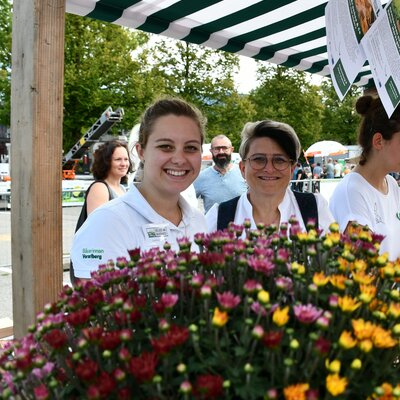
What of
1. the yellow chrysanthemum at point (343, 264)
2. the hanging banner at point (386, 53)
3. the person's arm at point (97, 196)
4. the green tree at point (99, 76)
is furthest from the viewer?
the green tree at point (99, 76)

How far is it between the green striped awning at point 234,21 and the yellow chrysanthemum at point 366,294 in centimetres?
283

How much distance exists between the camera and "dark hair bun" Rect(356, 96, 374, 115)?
279 cm

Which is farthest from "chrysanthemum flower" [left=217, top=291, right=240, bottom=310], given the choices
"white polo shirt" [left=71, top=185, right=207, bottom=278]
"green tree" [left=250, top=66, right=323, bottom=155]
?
"green tree" [left=250, top=66, right=323, bottom=155]

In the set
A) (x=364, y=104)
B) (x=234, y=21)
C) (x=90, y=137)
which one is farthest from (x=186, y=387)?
(x=90, y=137)

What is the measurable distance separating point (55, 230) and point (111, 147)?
3028 millimetres

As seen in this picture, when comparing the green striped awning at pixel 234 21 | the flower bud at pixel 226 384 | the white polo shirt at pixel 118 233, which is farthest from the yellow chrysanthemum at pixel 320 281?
the green striped awning at pixel 234 21

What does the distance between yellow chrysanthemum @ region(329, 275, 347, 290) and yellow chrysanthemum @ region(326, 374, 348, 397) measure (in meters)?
0.18

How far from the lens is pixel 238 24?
3.91m

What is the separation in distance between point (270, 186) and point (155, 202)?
28.4 inches

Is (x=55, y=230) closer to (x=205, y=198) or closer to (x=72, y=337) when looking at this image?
(x=72, y=337)

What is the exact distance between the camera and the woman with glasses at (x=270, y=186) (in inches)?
101

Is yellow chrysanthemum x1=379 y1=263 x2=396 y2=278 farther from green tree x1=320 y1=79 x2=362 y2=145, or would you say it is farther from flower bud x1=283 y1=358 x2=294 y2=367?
green tree x1=320 y1=79 x2=362 y2=145

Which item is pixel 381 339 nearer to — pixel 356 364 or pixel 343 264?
pixel 356 364

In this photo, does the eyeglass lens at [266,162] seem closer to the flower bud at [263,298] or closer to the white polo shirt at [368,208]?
the white polo shirt at [368,208]
